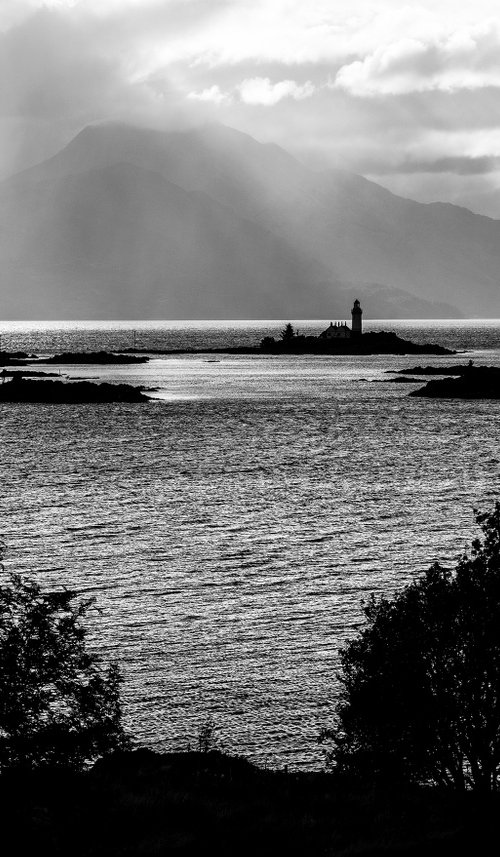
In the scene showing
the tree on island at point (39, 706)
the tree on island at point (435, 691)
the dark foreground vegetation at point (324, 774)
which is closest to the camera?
the dark foreground vegetation at point (324, 774)

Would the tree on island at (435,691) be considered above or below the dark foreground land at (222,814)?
above

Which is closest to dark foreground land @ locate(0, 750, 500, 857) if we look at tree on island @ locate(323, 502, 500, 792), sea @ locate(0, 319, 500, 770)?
tree on island @ locate(323, 502, 500, 792)

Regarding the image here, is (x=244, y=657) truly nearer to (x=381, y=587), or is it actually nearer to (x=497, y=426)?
(x=381, y=587)

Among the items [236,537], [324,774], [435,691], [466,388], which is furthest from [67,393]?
[435,691]

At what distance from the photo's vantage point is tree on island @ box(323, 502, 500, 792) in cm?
2294

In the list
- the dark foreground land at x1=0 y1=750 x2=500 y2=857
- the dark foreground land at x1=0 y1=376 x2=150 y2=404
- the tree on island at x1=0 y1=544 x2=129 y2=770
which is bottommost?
the dark foreground land at x1=0 y1=750 x2=500 y2=857

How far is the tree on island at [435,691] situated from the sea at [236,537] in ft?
15.3

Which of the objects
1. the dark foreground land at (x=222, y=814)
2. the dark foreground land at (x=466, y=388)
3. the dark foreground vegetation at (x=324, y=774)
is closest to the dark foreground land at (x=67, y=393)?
the dark foreground land at (x=466, y=388)

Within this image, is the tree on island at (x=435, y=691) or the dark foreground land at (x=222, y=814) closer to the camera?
the dark foreground land at (x=222, y=814)

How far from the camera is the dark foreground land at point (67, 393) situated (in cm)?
13799

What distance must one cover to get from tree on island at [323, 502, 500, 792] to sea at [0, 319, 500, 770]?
4668 millimetres

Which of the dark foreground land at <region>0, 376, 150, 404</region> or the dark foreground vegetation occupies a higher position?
the dark foreground land at <region>0, 376, 150, 404</region>

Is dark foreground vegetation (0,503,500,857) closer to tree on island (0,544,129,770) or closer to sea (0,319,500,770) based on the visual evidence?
tree on island (0,544,129,770)

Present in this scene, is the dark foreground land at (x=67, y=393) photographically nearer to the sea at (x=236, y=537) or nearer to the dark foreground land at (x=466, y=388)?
the sea at (x=236, y=537)
